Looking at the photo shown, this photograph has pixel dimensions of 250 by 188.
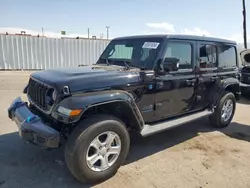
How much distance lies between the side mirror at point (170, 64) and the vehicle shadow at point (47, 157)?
145cm

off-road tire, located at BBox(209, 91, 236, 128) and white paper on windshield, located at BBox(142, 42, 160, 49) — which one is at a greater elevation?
white paper on windshield, located at BBox(142, 42, 160, 49)

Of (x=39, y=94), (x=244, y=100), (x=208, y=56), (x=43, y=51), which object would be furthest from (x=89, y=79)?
(x=43, y=51)

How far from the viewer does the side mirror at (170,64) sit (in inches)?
153

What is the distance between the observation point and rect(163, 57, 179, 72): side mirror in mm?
3898

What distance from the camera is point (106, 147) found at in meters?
3.22

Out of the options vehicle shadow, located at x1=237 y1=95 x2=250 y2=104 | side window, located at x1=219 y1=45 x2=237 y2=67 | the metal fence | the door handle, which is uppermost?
the metal fence

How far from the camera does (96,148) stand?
3.13m

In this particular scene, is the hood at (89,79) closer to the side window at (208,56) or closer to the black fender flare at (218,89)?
the side window at (208,56)

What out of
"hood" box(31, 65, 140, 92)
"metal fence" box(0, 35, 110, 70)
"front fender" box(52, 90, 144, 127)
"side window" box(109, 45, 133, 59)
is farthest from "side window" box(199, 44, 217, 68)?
"metal fence" box(0, 35, 110, 70)

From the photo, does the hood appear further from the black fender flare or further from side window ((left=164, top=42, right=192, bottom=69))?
the black fender flare

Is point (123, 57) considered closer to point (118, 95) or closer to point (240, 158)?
point (118, 95)

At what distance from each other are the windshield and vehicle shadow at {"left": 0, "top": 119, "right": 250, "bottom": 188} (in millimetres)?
1510

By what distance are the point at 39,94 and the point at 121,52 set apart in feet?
5.76

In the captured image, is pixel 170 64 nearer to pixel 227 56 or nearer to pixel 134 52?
pixel 134 52
